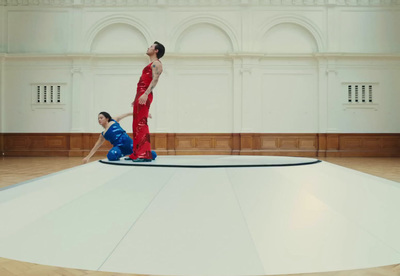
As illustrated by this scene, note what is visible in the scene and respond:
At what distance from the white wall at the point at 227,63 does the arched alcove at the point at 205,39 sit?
0.05 m

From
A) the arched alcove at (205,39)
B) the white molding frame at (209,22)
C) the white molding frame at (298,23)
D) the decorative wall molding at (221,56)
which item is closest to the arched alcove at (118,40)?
the decorative wall molding at (221,56)

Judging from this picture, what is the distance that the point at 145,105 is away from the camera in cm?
655

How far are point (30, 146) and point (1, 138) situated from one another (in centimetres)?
141

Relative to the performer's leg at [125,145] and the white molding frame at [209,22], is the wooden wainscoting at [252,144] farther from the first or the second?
the performer's leg at [125,145]

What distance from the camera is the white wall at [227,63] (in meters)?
17.1

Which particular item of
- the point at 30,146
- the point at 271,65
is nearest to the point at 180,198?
the point at 271,65

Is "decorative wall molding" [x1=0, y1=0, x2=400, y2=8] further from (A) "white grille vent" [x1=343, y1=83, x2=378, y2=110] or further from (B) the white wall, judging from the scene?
(A) "white grille vent" [x1=343, y1=83, x2=378, y2=110]

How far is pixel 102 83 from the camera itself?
17.3m

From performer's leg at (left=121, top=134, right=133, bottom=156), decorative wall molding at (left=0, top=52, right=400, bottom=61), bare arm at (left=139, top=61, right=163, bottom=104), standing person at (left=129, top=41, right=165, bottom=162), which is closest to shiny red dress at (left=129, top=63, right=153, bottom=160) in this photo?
standing person at (left=129, top=41, right=165, bottom=162)

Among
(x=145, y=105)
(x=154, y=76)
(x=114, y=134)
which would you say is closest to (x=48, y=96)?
(x=114, y=134)

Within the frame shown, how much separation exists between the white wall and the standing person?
1046cm

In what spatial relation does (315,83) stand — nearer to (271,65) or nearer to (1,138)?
(271,65)

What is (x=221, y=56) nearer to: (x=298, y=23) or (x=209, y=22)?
(x=209, y=22)

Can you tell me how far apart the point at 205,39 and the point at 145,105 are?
1161 centimetres
